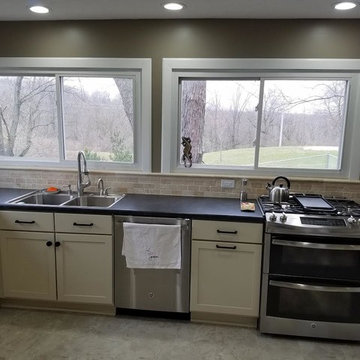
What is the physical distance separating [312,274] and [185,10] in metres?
2.16

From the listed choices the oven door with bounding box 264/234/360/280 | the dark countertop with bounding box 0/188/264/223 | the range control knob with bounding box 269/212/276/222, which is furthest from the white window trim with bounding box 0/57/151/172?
the oven door with bounding box 264/234/360/280

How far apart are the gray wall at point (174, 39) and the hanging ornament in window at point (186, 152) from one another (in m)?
0.23

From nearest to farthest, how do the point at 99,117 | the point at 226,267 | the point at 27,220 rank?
the point at 226,267 → the point at 27,220 → the point at 99,117

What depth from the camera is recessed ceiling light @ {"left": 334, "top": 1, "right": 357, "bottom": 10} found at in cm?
227

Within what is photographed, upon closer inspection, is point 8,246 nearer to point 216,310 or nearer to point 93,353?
point 93,353

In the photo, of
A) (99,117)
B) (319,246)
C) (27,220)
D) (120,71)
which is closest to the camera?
(319,246)

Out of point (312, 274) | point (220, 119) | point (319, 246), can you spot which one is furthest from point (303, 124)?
point (312, 274)

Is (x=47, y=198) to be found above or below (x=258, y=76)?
below

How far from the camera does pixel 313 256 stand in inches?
88.9

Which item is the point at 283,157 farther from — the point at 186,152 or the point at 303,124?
the point at 186,152

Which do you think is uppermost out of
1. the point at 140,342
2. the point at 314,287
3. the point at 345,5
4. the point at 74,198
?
the point at 345,5

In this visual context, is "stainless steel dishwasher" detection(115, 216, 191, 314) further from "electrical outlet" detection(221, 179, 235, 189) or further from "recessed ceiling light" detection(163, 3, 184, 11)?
"recessed ceiling light" detection(163, 3, 184, 11)

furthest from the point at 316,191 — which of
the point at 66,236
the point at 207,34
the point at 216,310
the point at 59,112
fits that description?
the point at 59,112

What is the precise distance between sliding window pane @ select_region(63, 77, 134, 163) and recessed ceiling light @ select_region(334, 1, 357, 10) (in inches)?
67.5
